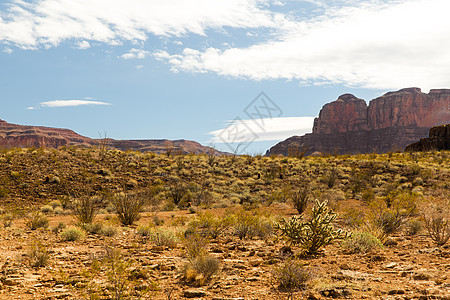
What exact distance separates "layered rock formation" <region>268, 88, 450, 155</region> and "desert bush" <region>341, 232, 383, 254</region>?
373 ft

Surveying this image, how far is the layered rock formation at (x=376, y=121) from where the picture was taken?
12575 centimetres

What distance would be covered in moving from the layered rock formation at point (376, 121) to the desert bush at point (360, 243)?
114 m

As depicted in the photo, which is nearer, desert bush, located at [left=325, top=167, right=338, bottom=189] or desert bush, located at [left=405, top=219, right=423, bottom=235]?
desert bush, located at [left=405, top=219, right=423, bottom=235]

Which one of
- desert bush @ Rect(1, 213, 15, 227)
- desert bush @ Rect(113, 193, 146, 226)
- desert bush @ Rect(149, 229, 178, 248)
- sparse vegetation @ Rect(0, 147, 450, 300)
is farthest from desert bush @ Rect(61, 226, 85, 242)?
desert bush @ Rect(1, 213, 15, 227)

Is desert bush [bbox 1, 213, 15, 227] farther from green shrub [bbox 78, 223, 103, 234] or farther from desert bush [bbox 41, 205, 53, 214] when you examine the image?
green shrub [bbox 78, 223, 103, 234]

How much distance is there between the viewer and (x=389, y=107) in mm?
146000

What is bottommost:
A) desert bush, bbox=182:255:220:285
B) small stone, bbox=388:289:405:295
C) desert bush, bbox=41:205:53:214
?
desert bush, bbox=41:205:53:214

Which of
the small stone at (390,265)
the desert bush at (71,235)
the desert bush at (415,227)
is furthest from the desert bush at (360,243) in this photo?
the desert bush at (71,235)

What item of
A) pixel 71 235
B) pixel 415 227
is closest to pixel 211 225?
pixel 71 235

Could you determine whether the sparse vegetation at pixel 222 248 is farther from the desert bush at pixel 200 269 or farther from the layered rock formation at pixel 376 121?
the layered rock formation at pixel 376 121

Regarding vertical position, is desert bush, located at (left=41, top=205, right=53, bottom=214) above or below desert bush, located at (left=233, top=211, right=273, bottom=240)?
below

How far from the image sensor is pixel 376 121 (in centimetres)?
14600

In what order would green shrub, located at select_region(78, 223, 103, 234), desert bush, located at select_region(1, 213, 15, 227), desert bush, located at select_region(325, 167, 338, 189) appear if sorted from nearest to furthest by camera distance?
green shrub, located at select_region(78, 223, 103, 234)
desert bush, located at select_region(1, 213, 15, 227)
desert bush, located at select_region(325, 167, 338, 189)

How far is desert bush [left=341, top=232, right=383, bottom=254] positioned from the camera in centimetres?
784
